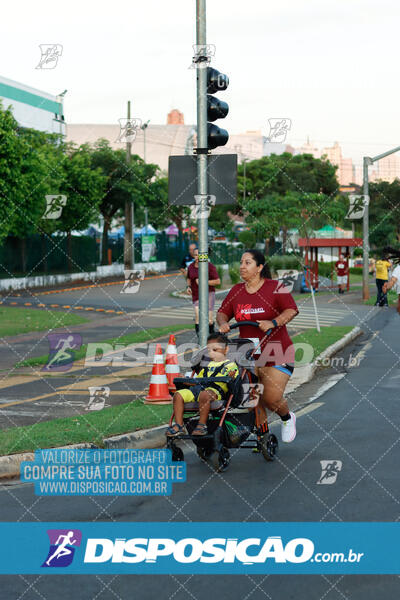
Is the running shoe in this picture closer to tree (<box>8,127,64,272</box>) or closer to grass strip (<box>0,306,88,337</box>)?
grass strip (<box>0,306,88,337</box>)

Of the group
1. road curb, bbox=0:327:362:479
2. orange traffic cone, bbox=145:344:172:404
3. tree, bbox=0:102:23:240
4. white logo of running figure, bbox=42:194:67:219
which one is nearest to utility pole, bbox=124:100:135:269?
white logo of running figure, bbox=42:194:67:219

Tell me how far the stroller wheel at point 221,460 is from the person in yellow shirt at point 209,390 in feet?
0.76

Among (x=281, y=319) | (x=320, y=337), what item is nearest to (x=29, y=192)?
(x=320, y=337)

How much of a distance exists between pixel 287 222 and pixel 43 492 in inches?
1831

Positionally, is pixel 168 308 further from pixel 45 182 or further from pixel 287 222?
pixel 287 222

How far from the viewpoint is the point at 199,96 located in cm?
927

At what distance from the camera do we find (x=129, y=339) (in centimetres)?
1712

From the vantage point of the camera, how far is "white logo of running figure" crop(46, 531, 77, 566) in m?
5.03

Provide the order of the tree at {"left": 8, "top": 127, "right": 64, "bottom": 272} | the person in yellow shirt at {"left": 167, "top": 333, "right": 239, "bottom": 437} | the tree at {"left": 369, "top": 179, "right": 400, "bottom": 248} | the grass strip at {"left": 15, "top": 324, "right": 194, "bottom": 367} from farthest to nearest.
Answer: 1. the tree at {"left": 369, "top": 179, "right": 400, "bottom": 248}
2. the tree at {"left": 8, "top": 127, "right": 64, "bottom": 272}
3. the grass strip at {"left": 15, "top": 324, "right": 194, "bottom": 367}
4. the person in yellow shirt at {"left": 167, "top": 333, "right": 239, "bottom": 437}

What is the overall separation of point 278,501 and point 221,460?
3.02 feet

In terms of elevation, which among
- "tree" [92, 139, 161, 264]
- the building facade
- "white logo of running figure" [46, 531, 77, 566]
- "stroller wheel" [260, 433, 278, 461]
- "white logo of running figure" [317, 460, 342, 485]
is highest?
the building facade

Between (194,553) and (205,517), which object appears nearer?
(194,553)

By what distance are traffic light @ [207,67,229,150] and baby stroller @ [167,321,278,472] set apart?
299 centimetres
